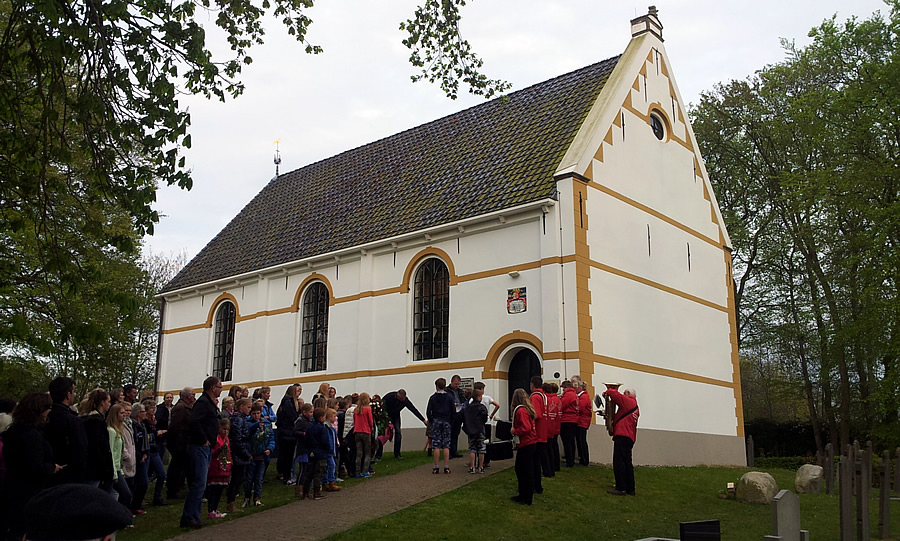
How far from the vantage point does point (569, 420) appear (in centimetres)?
1471

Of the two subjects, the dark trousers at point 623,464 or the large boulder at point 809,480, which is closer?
the dark trousers at point 623,464

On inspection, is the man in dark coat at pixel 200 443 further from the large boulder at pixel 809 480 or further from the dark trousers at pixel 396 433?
the large boulder at pixel 809 480

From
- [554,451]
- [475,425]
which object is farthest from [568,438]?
[475,425]

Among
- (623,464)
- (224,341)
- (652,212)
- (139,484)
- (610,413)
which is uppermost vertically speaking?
(652,212)

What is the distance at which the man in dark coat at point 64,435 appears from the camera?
8.19 meters

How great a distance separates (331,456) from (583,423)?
16.3ft

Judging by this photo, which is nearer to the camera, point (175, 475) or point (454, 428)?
point (175, 475)

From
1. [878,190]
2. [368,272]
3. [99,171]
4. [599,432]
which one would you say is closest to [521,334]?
[599,432]

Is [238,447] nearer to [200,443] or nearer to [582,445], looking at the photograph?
[200,443]

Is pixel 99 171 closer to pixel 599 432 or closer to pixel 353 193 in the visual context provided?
pixel 599 432

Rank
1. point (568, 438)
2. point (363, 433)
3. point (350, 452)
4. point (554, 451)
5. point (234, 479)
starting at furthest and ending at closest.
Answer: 1. point (350, 452)
2. point (568, 438)
3. point (363, 433)
4. point (554, 451)
5. point (234, 479)

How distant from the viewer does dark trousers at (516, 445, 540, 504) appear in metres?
12.2

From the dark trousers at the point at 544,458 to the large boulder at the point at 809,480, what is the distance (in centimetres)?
591

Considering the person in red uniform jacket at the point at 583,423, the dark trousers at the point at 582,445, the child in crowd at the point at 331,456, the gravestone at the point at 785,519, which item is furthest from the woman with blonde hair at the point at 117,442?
the dark trousers at the point at 582,445
